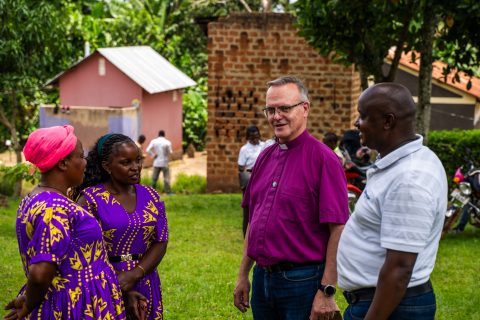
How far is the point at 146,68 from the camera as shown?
90.1ft

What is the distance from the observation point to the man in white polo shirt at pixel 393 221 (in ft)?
10.8

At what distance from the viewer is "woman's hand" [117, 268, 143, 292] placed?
455 centimetres

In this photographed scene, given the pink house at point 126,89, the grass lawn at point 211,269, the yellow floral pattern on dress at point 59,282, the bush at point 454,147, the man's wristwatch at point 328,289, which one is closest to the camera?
the yellow floral pattern on dress at point 59,282

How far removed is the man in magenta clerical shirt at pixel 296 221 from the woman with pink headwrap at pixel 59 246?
2.73ft

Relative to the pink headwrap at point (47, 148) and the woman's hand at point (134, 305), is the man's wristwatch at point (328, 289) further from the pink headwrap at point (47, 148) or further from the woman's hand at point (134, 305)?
the pink headwrap at point (47, 148)

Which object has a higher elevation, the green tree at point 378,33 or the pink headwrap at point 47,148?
the green tree at point 378,33

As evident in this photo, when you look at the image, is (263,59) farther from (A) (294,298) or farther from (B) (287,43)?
(A) (294,298)

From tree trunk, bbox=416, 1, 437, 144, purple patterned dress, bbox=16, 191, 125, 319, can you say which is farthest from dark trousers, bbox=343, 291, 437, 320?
tree trunk, bbox=416, 1, 437, 144

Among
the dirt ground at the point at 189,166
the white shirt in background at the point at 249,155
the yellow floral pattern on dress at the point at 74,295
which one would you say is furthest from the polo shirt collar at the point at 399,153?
the dirt ground at the point at 189,166

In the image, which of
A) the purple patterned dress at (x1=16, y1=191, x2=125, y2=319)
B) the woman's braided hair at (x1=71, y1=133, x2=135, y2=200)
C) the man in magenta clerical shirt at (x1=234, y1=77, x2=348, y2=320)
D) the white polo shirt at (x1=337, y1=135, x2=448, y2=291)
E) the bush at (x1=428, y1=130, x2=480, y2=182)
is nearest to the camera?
the white polo shirt at (x1=337, y1=135, x2=448, y2=291)

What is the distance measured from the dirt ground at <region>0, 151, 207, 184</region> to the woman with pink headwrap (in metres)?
20.3

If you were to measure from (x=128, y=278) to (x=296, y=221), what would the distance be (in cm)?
96

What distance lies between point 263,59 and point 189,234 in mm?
6530

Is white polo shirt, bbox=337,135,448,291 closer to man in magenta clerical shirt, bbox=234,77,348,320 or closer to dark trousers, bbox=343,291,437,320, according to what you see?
dark trousers, bbox=343,291,437,320
